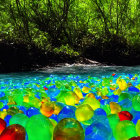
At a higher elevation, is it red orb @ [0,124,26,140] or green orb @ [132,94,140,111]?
red orb @ [0,124,26,140]

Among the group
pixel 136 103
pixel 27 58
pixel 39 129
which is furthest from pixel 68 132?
pixel 27 58

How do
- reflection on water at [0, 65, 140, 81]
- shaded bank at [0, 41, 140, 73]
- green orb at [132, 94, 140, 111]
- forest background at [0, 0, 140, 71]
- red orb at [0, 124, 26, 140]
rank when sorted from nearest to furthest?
red orb at [0, 124, 26, 140] → green orb at [132, 94, 140, 111] → reflection on water at [0, 65, 140, 81] → shaded bank at [0, 41, 140, 73] → forest background at [0, 0, 140, 71]

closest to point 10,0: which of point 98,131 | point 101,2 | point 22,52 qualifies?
point 22,52

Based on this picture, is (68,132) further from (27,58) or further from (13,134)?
(27,58)

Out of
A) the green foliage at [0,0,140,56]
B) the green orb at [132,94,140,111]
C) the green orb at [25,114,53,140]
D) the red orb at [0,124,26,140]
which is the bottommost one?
the green orb at [132,94,140,111]

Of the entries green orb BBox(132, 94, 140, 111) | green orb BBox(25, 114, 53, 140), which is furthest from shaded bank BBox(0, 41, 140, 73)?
green orb BBox(25, 114, 53, 140)

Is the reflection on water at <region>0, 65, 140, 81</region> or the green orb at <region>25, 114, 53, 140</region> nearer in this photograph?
the green orb at <region>25, 114, 53, 140</region>

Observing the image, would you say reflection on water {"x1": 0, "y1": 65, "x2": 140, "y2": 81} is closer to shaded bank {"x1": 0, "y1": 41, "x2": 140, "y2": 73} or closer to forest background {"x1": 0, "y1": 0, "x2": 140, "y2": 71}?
shaded bank {"x1": 0, "y1": 41, "x2": 140, "y2": 73}

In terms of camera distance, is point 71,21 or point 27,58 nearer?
point 27,58

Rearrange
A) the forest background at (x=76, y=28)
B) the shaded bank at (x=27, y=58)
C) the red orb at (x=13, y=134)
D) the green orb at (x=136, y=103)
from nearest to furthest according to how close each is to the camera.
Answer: the red orb at (x=13, y=134) → the green orb at (x=136, y=103) → the shaded bank at (x=27, y=58) → the forest background at (x=76, y=28)

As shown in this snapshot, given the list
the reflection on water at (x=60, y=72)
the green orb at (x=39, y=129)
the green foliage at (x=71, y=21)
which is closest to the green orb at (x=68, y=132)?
the green orb at (x=39, y=129)

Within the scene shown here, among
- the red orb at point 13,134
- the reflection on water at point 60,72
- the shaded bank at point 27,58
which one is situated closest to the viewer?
the red orb at point 13,134

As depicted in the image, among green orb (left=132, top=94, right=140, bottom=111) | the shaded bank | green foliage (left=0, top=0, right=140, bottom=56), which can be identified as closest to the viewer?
green orb (left=132, top=94, right=140, bottom=111)

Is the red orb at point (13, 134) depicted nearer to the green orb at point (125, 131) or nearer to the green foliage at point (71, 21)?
the green orb at point (125, 131)
